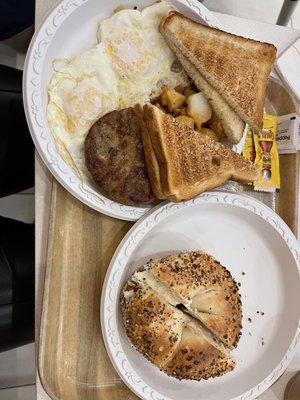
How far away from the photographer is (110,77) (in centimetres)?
124

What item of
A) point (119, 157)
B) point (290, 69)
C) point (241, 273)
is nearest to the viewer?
point (119, 157)

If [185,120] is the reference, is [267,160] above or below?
below

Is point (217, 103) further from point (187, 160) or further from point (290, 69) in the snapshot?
point (290, 69)

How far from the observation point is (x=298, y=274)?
54.4 inches

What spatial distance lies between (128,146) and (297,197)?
565 millimetres

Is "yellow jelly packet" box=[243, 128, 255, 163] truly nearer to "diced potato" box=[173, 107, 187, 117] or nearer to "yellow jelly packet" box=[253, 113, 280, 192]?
"yellow jelly packet" box=[253, 113, 280, 192]

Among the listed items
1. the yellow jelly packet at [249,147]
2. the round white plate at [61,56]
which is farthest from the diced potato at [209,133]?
the round white plate at [61,56]

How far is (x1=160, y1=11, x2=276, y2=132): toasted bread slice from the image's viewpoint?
48.5 inches

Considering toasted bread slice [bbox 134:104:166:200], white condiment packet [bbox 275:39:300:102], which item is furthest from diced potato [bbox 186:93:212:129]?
white condiment packet [bbox 275:39:300:102]

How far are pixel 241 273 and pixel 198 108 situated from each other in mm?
482

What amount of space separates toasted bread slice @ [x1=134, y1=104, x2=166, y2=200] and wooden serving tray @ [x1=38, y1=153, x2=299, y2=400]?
15 centimetres

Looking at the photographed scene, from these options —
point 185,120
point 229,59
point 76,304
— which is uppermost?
point 229,59

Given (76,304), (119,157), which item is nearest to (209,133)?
(119,157)

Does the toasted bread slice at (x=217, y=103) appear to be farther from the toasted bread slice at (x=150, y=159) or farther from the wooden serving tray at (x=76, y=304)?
the wooden serving tray at (x=76, y=304)
